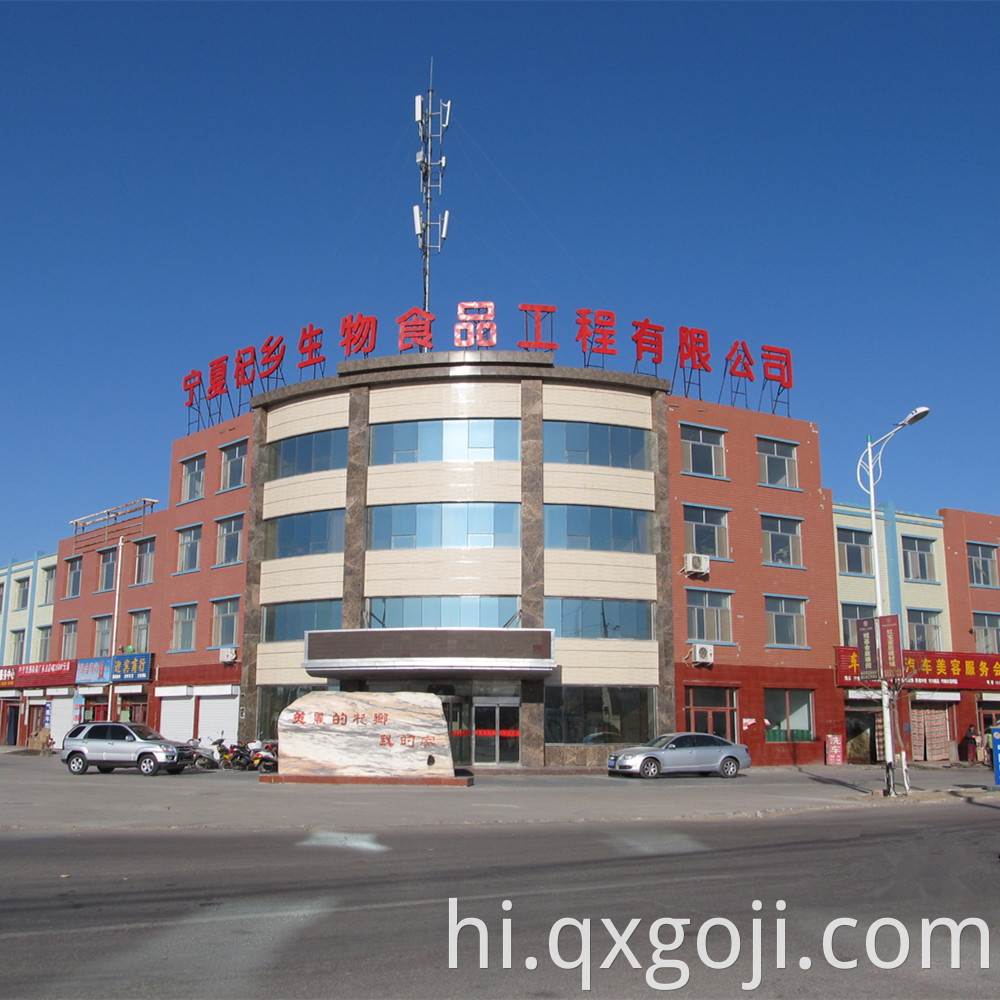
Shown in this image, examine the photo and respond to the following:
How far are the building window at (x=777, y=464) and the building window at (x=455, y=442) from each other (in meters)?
11.3

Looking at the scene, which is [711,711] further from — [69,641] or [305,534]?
[69,641]

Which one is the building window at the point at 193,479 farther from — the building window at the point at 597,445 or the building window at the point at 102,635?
the building window at the point at 597,445

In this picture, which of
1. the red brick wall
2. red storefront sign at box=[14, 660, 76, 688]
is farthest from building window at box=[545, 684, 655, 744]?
red storefront sign at box=[14, 660, 76, 688]

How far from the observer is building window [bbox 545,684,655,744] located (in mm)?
36906

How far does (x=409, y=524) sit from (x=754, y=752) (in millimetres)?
16266

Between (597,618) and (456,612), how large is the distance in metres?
5.28

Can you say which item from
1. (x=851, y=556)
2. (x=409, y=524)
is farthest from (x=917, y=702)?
(x=409, y=524)

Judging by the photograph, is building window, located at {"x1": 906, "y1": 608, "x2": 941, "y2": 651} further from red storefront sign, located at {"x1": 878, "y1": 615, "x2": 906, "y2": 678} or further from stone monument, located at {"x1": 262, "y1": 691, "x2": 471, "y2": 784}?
stone monument, located at {"x1": 262, "y1": 691, "x2": 471, "y2": 784}

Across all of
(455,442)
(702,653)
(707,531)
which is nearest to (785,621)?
(707,531)

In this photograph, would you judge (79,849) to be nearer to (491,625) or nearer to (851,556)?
(491,625)

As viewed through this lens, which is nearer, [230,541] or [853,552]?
[230,541]

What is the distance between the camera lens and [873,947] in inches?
345

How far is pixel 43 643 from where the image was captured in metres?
59.0

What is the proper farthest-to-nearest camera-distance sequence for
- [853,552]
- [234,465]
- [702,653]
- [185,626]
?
[185,626] → [853,552] → [234,465] → [702,653]
